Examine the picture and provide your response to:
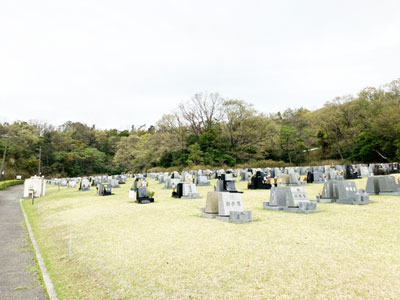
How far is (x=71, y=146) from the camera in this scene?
7006 centimetres

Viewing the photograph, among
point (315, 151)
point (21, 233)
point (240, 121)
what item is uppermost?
point (240, 121)

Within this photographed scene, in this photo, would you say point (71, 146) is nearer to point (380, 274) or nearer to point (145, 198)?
point (145, 198)

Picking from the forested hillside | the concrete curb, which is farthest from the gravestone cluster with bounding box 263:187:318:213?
the forested hillside

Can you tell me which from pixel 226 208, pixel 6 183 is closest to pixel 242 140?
pixel 6 183

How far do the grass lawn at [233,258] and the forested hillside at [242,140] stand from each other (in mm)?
35314

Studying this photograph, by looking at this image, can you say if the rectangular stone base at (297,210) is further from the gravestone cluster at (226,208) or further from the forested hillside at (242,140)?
the forested hillside at (242,140)

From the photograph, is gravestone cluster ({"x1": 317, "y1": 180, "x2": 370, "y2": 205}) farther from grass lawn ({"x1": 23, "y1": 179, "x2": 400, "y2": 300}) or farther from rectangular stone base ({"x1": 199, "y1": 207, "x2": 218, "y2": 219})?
rectangular stone base ({"x1": 199, "y1": 207, "x2": 218, "y2": 219})

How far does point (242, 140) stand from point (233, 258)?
48.9 m

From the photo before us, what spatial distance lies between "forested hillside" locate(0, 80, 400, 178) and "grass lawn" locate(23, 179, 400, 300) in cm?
3531

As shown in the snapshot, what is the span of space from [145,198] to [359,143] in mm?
39818

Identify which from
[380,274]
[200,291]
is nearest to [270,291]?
[200,291]

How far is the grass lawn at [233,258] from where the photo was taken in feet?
14.0

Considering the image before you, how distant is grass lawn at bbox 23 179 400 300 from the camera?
4.26m

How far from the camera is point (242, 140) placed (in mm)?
53781
